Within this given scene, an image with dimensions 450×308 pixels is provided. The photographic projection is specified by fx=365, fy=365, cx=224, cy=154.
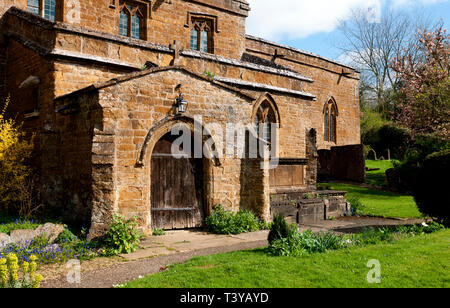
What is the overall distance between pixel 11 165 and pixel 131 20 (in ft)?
29.2

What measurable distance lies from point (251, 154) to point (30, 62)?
7176mm

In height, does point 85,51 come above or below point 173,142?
above

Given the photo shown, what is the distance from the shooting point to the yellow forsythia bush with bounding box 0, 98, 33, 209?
959 cm

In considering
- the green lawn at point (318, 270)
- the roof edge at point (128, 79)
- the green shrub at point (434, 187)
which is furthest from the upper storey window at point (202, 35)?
the green lawn at point (318, 270)

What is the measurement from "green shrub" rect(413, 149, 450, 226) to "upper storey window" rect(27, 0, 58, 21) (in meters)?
14.0

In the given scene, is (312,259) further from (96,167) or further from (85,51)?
(85,51)

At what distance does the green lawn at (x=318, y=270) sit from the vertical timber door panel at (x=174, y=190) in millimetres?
2931

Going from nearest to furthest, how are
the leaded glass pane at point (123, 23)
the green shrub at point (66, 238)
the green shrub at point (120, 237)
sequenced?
the green shrub at point (120, 237), the green shrub at point (66, 238), the leaded glass pane at point (123, 23)

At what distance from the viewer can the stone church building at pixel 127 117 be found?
27.1 feet

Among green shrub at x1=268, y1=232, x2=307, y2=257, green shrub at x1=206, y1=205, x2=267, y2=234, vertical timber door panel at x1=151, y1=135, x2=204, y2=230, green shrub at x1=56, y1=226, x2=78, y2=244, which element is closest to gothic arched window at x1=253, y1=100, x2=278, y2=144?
vertical timber door panel at x1=151, y1=135, x2=204, y2=230

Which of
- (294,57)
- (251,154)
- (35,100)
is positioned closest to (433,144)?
(294,57)

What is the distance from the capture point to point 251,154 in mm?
10461

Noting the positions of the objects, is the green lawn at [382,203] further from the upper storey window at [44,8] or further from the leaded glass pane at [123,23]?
the upper storey window at [44,8]

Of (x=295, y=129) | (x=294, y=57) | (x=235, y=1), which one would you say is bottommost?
(x=295, y=129)
